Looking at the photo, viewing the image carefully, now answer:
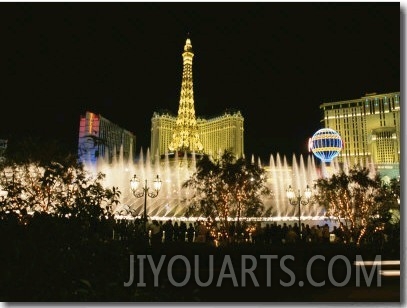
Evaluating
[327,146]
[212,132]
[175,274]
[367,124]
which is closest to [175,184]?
[327,146]

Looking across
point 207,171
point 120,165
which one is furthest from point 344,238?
point 120,165

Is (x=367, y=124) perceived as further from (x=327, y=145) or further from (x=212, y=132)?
(x=327, y=145)

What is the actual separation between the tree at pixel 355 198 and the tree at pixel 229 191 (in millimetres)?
3354

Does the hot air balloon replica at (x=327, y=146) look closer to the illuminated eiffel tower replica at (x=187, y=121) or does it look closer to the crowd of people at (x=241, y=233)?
the crowd of people at (x=241, y=233)

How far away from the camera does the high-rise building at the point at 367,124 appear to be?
251ft

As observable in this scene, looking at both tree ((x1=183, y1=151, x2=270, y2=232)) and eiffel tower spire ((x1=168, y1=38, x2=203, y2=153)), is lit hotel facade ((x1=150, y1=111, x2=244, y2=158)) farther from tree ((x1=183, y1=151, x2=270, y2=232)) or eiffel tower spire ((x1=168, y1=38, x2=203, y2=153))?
tree ((x1=183, y1=151, x2=270, y2=232))

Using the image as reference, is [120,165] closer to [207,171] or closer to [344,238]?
[207,171]

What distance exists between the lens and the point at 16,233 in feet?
13.2

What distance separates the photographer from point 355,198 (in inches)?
659

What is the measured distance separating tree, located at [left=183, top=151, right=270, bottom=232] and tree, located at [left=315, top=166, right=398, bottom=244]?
3.35m

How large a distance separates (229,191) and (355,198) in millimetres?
5411

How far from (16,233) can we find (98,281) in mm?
944

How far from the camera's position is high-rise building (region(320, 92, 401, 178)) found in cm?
7644

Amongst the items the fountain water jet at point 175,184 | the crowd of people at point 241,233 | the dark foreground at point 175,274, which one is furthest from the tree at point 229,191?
the fountain water jet at point 175,184
